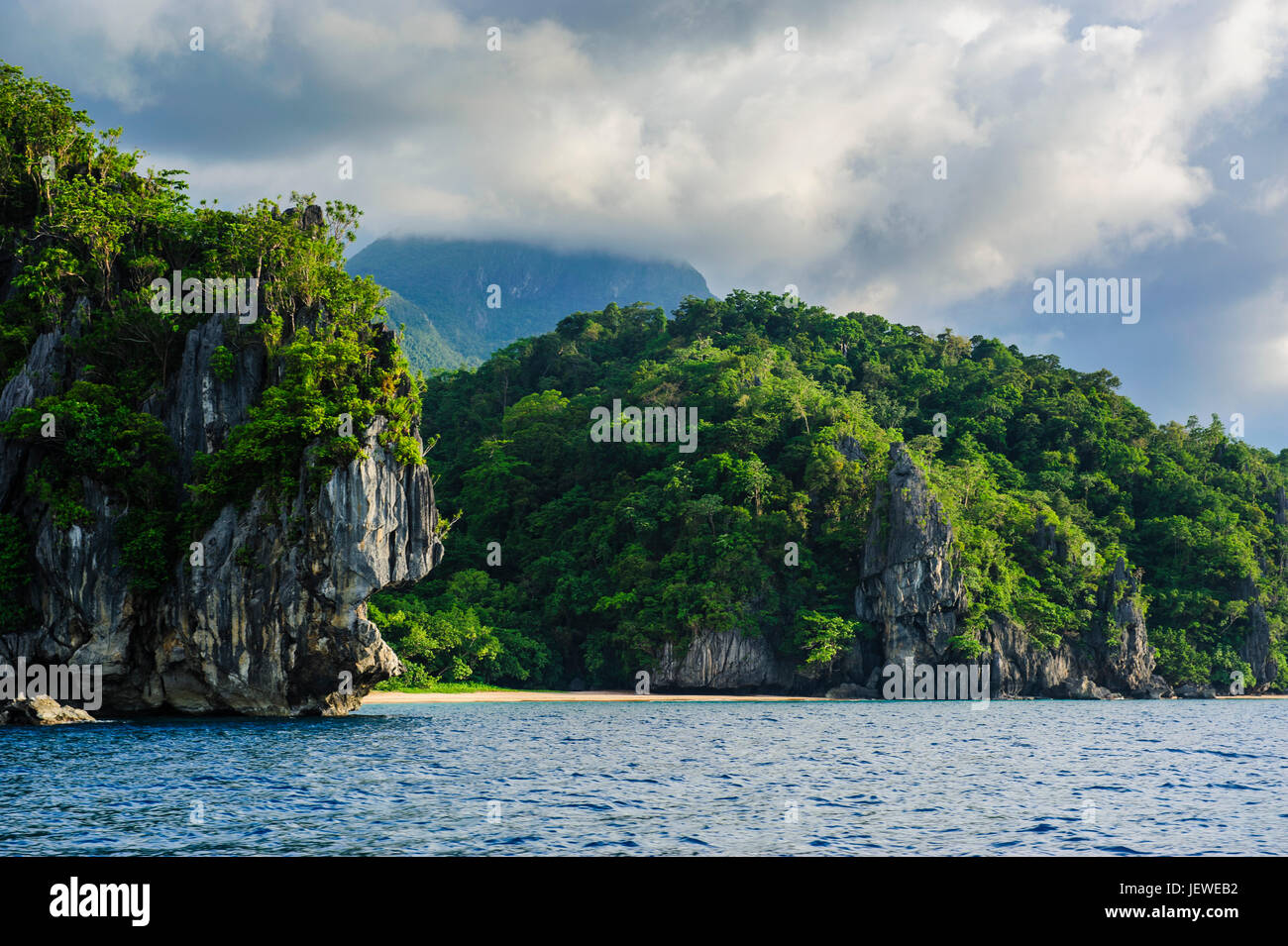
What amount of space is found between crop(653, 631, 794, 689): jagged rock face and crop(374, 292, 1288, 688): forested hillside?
0.99m

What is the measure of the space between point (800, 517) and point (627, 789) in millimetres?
46644

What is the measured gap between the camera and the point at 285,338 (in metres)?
41.8

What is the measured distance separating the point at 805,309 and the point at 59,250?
76763mm

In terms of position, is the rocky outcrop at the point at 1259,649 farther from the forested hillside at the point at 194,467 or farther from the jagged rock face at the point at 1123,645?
the forested hillside at the point at 194,467

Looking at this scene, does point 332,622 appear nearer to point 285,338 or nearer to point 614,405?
point 285,338

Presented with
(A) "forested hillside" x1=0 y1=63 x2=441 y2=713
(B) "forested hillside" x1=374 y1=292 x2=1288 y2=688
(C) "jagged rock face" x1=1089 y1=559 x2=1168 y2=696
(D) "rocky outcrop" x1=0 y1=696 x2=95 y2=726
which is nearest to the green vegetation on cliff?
(A) "forested hillside" x1=0 y1=63 x2=441 y2=713

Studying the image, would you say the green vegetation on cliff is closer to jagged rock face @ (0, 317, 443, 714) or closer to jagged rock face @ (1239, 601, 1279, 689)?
jagged rock face @ (0, 317, 443, 714)

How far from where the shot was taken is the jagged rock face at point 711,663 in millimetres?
60625

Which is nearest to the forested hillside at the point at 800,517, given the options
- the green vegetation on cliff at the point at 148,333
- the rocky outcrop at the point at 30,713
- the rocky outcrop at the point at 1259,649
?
the rocky outcrop at the point at 1259,649

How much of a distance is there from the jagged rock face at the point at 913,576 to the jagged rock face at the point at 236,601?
3460 cm

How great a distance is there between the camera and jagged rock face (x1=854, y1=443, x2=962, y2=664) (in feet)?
199
